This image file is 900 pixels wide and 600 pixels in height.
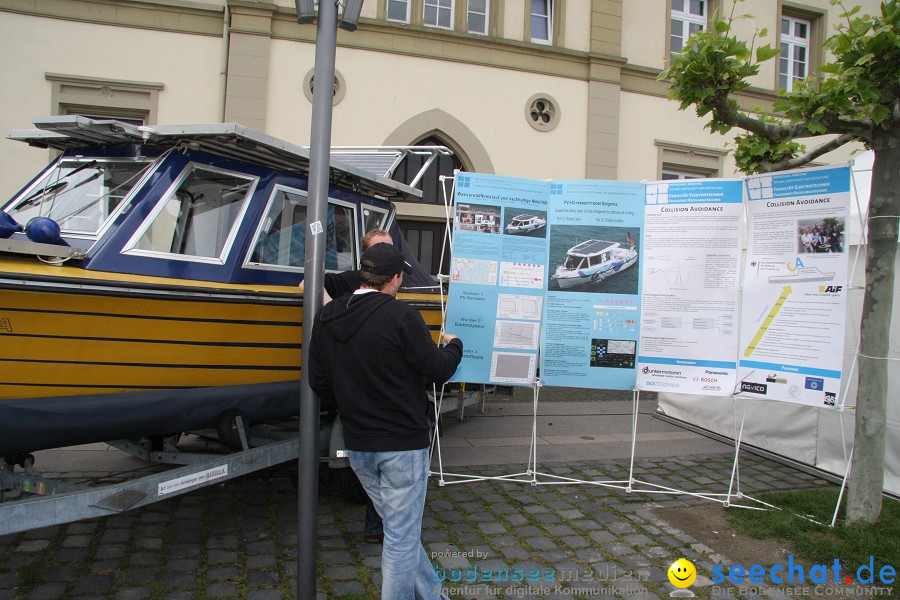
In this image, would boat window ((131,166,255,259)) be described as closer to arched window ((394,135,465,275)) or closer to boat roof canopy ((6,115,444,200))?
boat roof canopy ((6,115,444,200))

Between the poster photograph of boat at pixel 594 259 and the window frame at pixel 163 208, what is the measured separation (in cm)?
236

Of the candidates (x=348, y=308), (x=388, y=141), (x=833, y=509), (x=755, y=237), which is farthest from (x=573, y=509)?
(x=388, y=141)

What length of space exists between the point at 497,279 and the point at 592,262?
2.56 feet

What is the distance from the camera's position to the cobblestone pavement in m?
3.36

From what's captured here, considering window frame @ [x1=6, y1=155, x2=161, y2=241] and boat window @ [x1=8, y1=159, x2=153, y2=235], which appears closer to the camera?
window frame @ [x1=6, y1=155, x2=161, y2=241]

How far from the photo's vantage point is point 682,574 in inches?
137

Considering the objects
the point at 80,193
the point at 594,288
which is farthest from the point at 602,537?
the point at 80,193

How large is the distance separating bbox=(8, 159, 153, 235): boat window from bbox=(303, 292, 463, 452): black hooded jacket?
2275mm

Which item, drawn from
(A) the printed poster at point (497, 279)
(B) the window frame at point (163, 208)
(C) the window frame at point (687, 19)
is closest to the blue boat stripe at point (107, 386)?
(B) the window frame at point (163, 208)

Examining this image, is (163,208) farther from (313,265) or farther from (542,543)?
(542,543)

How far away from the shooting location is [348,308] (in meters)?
2.72

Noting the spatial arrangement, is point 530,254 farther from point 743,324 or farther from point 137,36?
point 137,36

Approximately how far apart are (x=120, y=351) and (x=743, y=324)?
4.31 meters

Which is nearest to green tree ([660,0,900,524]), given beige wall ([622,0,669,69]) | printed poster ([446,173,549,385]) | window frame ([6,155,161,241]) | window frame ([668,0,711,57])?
printed poster ([446,173,549,385])
